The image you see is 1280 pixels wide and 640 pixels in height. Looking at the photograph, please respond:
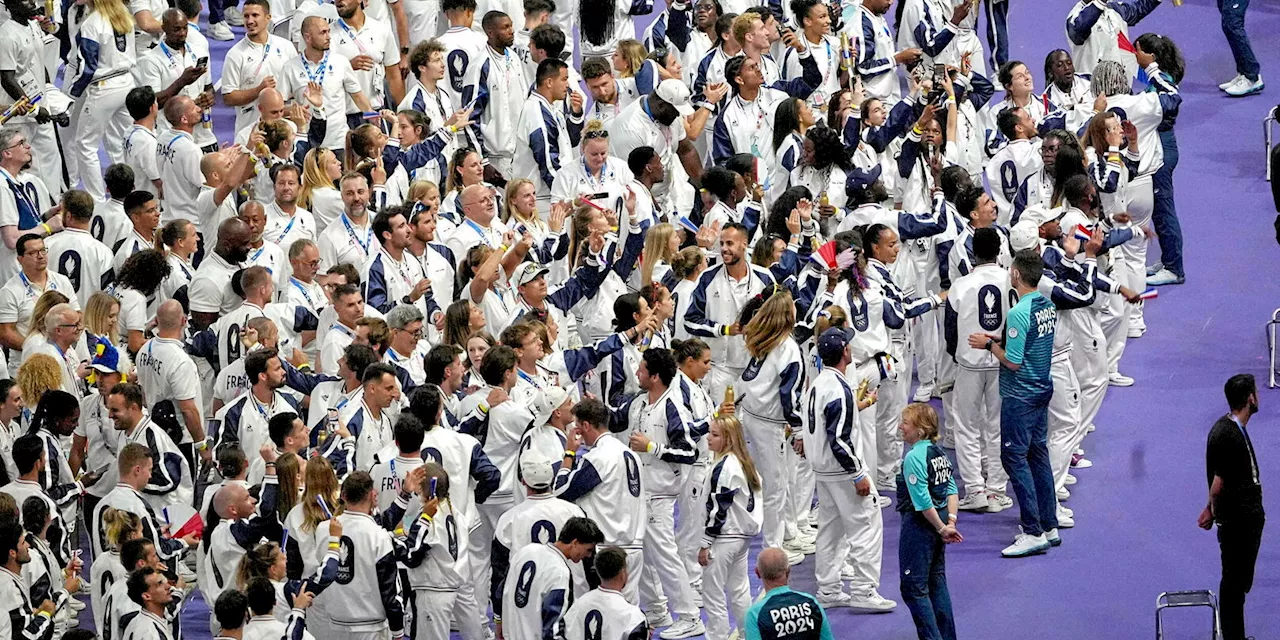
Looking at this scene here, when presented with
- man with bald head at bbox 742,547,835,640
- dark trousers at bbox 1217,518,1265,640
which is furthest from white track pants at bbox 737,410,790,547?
dark trousers at bbox 1217,518,1265,640

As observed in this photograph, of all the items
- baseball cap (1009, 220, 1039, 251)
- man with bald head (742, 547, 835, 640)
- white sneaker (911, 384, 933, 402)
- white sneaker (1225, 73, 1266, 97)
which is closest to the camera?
man with bald head (742, 547, 835, 640)

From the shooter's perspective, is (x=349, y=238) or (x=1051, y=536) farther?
(x=349, y=238)

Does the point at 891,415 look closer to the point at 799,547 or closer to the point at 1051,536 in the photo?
the point at 799,547

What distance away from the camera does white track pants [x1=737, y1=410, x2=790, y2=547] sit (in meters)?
12.8

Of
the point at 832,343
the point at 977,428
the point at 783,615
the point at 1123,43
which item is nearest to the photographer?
the point at 783,615

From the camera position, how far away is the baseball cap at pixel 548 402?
11.5 meters

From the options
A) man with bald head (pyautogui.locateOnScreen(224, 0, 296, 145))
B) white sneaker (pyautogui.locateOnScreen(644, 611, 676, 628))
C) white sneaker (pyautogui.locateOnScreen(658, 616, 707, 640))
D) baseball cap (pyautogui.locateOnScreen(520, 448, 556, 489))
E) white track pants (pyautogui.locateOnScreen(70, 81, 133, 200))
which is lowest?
white sneaker (pyautogui.locateOnScreen(644, 611, 676, 628))

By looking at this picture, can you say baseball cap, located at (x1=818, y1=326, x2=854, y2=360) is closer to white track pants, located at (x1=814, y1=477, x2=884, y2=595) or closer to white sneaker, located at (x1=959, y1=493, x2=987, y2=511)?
white track pants, located at (x1=814, y1=477, x2=884, y2=595)

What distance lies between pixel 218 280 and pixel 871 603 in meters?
4.61

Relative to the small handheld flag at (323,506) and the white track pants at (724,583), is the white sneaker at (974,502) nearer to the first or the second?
the white track pants at (724,583)

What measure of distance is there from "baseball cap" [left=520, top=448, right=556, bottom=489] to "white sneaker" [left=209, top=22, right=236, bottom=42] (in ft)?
33.2

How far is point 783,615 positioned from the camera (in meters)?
10.1

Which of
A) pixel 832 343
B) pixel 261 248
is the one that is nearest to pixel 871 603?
pixel 832 343

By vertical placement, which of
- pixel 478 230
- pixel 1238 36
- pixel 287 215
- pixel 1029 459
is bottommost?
pixel 1029 459
